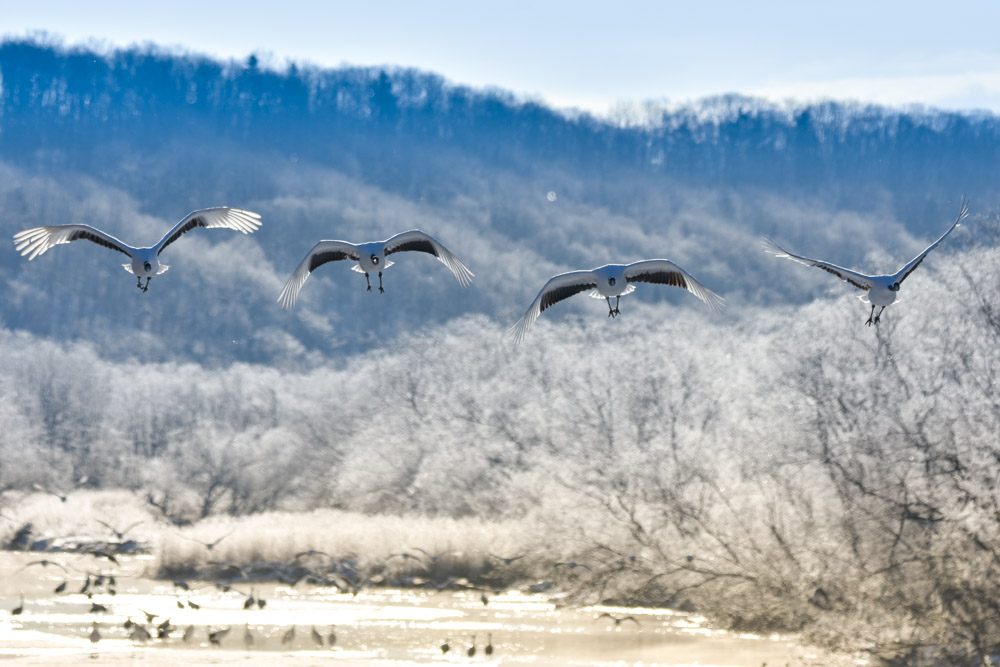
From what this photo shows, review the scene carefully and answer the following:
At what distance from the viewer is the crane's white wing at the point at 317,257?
19.4 meters

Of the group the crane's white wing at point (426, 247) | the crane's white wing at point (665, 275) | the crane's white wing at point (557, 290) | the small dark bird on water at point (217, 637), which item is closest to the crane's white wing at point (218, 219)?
the crane's white wing at point (426, 247)

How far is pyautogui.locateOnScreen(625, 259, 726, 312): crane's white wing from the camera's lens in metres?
19.1

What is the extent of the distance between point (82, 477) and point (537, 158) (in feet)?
358

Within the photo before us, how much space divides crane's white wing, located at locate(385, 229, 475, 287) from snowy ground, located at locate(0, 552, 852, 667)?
11.6 metres

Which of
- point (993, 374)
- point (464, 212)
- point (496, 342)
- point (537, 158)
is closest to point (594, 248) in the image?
point (464, 212)

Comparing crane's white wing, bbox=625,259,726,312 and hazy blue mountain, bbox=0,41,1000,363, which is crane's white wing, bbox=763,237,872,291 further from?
hazy blue mountain, bbox=0,41,1000,363

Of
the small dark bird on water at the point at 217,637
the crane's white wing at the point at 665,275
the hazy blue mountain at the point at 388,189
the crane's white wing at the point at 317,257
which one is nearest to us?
the crane's white wing at the point at 665,275

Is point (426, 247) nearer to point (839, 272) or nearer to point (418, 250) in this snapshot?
point (418, 250)

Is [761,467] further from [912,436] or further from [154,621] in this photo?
[154,621]

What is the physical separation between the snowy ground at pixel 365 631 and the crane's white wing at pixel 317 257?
1102 centimetres

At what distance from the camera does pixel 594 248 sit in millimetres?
131250

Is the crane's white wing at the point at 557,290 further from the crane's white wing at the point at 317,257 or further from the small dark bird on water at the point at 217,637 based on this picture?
the small dark bird on water at the point at 217,637

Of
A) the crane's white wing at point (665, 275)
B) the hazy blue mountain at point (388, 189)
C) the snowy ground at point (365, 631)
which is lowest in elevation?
the snowy ground at point (365, 631)

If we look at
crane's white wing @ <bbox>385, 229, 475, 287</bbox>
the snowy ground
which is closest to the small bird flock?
crane's white wing @ <bbox>385, 229, 475, 287</bbox>
